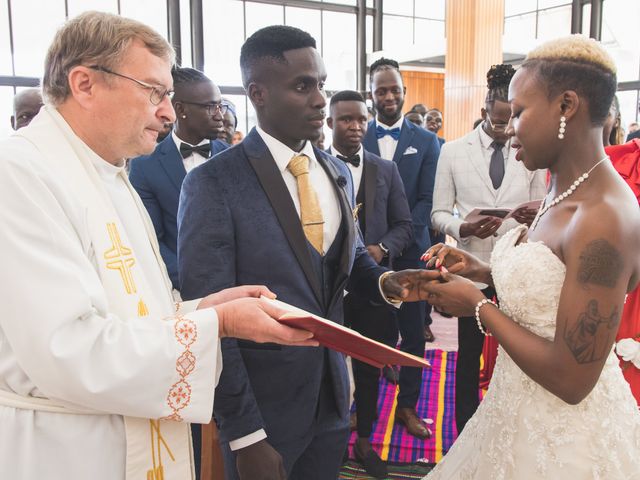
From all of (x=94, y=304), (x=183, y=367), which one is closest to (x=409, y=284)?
(x=183, y=367)

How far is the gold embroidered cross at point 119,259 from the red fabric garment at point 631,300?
6.94 feet

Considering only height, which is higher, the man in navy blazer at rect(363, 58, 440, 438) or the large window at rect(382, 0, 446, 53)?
the large window at rect(382, 0, 446, 53)

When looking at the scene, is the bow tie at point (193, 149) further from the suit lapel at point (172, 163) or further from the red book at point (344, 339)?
the red book at point (344, 339)

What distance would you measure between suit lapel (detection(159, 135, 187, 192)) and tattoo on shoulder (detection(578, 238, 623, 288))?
6.91 ft

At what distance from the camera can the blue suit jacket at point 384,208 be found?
11.7 feet

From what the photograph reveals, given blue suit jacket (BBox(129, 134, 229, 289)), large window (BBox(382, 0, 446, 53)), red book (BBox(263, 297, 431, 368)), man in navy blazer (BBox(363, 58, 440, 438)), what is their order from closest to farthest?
red book (BBox(263, 297, 431, 368))
blue suit jacket (BBox(129, 134, 229, 289))
man in navy blazer (BBox(363, 58, 440, 438))
large window (BBox(382, 0, 446, 53))

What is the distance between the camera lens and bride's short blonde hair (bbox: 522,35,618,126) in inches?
66.6

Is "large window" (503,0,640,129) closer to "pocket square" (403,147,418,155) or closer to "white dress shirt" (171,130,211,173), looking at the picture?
"pocket square" (403,147,418,155)

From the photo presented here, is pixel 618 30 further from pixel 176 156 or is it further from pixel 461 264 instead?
pixel 461 264

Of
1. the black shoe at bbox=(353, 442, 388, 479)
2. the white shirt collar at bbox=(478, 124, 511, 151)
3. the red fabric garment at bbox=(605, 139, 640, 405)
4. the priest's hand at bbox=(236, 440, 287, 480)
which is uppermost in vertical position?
the white shirt collar at bbox=(478, 124, 511, 151)

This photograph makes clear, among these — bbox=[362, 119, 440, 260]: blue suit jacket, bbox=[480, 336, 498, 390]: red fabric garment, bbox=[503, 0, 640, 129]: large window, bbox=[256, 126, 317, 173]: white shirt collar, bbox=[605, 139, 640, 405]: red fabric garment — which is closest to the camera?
bbox=[256, 126, 317, 173]: white shirt collar

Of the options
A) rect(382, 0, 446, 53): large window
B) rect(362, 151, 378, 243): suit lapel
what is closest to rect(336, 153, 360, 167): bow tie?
rect(362, 151, 378, 243): suit lapel

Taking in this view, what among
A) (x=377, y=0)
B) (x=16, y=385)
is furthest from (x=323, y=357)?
(x=377, y=0)

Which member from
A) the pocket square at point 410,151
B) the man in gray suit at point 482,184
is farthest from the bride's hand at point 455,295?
the pocket square at point 410,151
